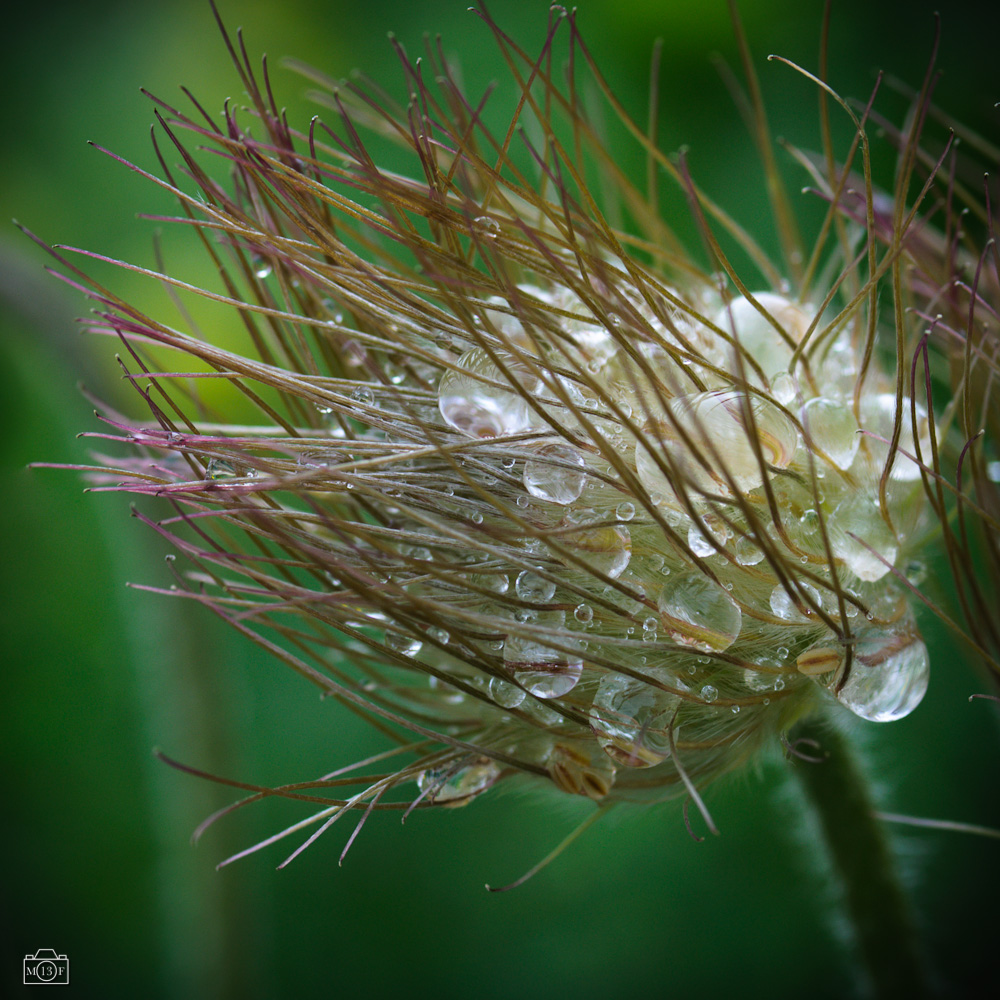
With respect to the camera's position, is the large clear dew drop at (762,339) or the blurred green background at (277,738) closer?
the large clear dew drop at (762,339)

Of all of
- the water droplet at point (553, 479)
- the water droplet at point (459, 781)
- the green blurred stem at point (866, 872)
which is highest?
the water droplet at point (553, 479)

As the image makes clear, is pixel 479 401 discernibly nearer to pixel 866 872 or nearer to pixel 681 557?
pixel 681 557

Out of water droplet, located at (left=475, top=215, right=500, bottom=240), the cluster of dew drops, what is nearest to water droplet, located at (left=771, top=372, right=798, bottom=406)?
the cluster of dew drops

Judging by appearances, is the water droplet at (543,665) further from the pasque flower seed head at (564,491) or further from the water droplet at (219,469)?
the water droplet at (219,469)

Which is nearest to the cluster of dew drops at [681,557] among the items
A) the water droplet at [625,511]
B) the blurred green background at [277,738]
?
the water droplet at [625,511]

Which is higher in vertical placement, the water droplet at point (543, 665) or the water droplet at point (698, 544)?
the water droplet at point (698, 544)

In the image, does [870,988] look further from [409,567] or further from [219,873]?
[219,873]

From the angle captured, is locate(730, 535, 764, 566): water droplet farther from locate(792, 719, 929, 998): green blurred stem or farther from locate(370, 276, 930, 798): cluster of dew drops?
locate(792, 719, 929, 998): green blurred stem
